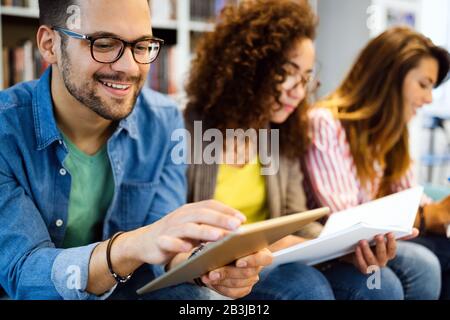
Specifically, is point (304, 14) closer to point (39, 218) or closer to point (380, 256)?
point (380, 256)

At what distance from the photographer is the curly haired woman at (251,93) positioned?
997 mm

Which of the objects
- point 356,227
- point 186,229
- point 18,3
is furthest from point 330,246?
point 18,3

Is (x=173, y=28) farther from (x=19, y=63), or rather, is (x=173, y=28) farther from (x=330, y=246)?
(x=330, y=246)

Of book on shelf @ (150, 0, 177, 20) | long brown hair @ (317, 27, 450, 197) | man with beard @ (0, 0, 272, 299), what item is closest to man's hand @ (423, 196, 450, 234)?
long brown hair @ (317, 27, 450, 197)

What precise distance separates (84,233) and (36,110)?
0.67 ft

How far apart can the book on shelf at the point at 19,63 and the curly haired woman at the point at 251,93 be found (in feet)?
1.02

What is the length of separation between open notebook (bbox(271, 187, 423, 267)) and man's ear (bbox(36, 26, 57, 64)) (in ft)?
1.41

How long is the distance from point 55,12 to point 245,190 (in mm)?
502

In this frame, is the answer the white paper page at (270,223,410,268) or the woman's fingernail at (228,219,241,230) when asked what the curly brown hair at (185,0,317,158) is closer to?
the white paper page at (270,223,410,268)

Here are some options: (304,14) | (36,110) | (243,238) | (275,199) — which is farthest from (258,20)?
(243,238)

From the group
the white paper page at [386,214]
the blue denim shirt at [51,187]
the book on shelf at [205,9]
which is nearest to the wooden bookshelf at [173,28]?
the book on shelf at [205,9]

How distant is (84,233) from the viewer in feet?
2.60

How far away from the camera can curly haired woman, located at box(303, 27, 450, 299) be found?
1.02 metres

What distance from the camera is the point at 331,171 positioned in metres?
1.05
